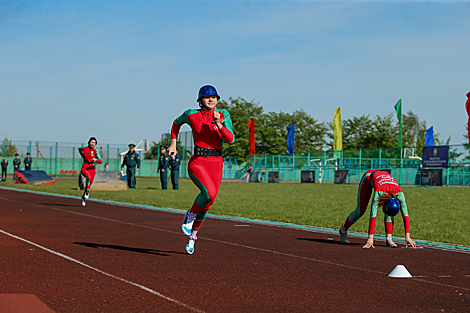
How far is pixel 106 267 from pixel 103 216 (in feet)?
25.4

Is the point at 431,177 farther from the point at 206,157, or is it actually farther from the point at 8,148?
the point at 8,148

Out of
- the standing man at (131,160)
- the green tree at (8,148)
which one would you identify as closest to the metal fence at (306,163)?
the green tree at (8,148)

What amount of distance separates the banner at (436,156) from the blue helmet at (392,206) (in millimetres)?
29387

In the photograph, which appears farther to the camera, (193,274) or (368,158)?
(368,158)

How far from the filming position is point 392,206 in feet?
27.6

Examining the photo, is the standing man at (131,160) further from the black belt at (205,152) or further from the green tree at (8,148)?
the green tree at (8,148)

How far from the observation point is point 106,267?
6914 mm

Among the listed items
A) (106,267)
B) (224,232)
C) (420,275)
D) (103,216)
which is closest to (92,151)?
(103,216)

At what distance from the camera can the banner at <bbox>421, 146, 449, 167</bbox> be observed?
36.0m

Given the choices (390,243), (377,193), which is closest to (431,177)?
(390,243)

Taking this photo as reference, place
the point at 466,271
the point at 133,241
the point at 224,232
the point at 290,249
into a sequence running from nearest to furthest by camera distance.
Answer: the point at 466,271, the point at 290,249, the point at 133,241, the point at 224,232

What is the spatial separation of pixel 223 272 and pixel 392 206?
10.2ft

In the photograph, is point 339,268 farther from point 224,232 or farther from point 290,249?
point 224,232

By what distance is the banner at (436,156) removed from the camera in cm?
3600
